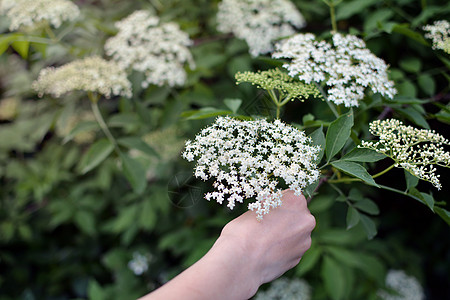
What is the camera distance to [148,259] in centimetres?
257

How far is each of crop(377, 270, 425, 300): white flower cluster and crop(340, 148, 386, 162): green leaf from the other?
171cm

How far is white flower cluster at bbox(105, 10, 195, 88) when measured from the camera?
1801 mm

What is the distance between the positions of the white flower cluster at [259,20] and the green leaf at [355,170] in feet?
3.63

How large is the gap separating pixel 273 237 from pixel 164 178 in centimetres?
151

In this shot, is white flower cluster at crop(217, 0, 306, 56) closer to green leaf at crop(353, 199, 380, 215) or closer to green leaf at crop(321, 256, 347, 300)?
green leaf at crop(353, 199, 380, 215)

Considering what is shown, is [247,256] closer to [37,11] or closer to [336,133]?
[336,133]

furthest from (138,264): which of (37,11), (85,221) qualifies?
(37,11)

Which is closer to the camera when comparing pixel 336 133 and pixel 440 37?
pixel 336 133

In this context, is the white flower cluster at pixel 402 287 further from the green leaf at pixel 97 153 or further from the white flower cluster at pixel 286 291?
the green leaf at pixel 97 153

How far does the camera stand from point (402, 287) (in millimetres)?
2348

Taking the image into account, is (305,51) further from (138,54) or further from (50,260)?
(50,260)

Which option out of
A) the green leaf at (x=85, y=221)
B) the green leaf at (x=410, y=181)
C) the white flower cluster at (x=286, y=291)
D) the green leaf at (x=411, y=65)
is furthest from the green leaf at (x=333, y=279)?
the green leaf at (x=85, y=221)

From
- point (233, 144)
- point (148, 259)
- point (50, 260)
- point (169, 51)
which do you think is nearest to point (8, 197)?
point (50, 260)

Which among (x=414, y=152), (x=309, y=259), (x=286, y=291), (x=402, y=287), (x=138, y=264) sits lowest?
(x=138, y=264)
